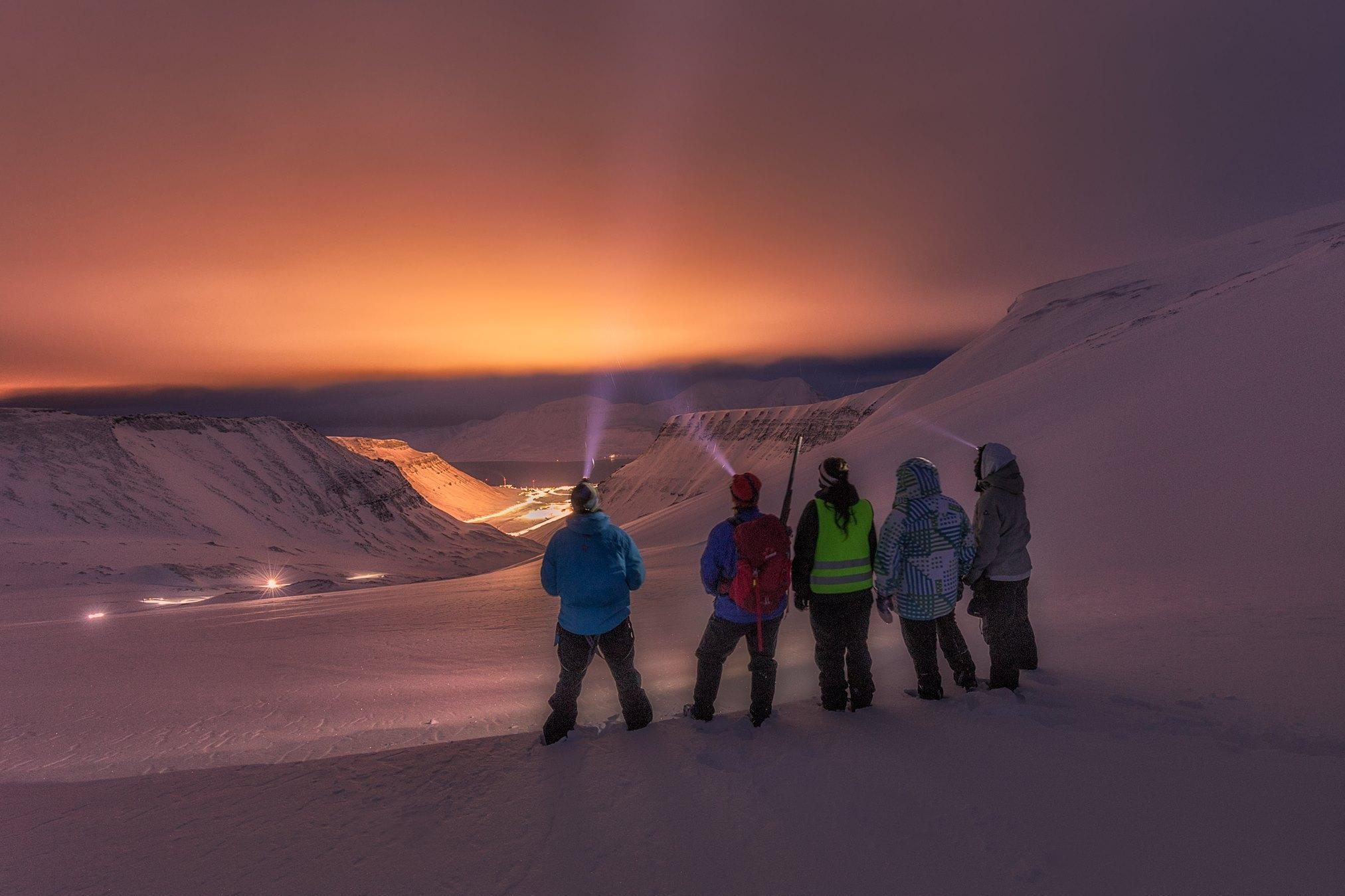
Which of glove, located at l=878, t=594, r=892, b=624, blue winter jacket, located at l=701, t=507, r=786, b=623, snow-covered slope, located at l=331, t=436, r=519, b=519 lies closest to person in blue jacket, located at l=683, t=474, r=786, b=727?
blue winter jacket, located at l=701, t=507, r=786, b=623

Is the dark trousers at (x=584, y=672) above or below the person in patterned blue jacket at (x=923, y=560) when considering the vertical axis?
below

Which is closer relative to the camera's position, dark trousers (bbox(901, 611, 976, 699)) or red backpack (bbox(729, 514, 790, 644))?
red backpack (bbox(729, 514, 790, 644))

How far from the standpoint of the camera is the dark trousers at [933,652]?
16.0 ft

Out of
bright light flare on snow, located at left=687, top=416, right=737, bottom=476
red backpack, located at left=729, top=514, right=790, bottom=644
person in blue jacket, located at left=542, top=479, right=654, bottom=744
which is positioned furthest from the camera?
bright light flare on snow, located at left=687, top=416, right=737, bottom=476

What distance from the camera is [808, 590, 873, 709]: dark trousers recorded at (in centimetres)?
468

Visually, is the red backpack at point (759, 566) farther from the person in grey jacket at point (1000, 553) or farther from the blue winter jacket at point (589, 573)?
the person in grey jacket at point (1000, 553)

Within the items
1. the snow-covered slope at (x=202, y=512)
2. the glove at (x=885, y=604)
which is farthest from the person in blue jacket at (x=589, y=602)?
the snow-covered slope at (x=202, y=512)

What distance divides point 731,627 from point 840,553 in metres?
1.02

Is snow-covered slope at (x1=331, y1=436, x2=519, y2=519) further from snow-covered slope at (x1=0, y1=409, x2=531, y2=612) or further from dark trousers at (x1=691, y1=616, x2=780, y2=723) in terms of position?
dark trousers at (x1=691, y1=616, x2=780, y2=723)

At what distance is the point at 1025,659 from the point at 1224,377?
12.6 meters

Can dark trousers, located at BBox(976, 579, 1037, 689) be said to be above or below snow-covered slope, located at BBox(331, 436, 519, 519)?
above

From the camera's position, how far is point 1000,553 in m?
5.00

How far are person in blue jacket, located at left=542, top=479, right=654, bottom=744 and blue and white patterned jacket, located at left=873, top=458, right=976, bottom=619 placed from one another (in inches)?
77.8

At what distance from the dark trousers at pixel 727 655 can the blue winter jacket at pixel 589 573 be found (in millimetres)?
733
